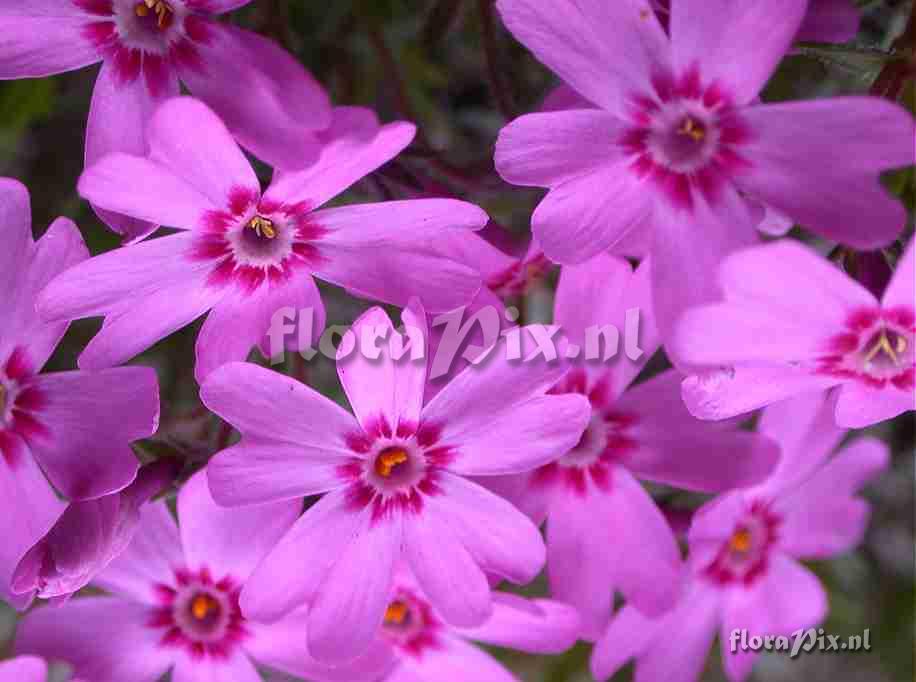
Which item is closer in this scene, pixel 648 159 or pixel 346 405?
pixel 648 159

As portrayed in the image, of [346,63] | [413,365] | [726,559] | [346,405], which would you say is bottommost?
[413,365]

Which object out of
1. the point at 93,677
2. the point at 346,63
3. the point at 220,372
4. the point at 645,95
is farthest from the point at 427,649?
the point at 346,63

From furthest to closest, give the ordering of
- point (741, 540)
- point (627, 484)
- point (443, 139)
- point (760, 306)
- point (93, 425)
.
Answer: point (443, 139)
point (741, 540)
point (627, 484)
point (93, 425)
point (760, 306)

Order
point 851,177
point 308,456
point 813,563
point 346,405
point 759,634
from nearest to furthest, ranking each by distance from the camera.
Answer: point 851,177, point 308,456, point 759,634, point 346,405, point 813,563

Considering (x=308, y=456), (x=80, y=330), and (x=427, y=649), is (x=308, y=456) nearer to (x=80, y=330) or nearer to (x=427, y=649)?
(x=427, y=649)

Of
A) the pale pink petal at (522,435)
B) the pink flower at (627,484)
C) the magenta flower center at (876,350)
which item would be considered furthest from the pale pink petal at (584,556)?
the magenta flower center at (876,350)

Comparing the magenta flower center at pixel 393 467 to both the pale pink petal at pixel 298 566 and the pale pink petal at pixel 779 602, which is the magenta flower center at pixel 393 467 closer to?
the pale pink petal at pixel 298 566

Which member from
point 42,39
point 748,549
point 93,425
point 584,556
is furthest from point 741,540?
point 42,39

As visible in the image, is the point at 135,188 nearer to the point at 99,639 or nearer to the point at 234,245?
the point at 234,245
